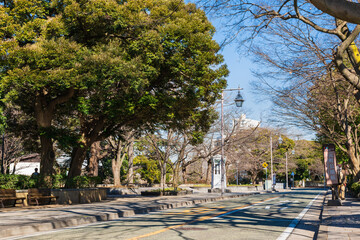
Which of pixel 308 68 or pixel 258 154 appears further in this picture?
pixel 258 154

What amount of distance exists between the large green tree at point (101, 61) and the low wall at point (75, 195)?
147 cm

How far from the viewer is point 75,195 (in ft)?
61.3

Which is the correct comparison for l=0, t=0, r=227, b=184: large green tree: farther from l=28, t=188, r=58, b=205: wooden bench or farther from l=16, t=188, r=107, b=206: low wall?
l=28, t=188, r=58, b=205: wooden bench

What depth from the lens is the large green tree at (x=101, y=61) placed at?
15.6 metres

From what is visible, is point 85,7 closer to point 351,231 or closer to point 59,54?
point 59,54

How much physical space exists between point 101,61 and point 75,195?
7.45 m

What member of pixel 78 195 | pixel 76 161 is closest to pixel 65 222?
pixel 78 195

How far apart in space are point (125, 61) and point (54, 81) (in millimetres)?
3234

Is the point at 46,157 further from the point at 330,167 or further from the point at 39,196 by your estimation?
the point at 330,167

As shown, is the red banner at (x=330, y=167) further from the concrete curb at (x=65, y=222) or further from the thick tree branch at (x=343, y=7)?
the thick tree branch at (x=343, y=7)

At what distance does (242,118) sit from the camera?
40625 millimetres

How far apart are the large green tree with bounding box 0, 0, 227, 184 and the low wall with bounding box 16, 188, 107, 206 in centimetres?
147

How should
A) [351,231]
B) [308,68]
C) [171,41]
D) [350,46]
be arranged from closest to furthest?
[351,231], [350,46], [308,68], [171,41]

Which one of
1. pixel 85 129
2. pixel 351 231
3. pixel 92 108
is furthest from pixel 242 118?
pixel 351 231
